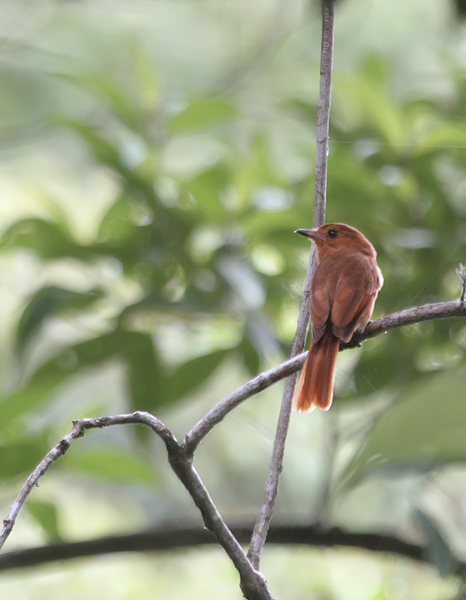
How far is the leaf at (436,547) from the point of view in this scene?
3.11 feet

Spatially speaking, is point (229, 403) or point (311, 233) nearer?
point (229, 403)

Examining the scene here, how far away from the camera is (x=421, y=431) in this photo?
0.53m

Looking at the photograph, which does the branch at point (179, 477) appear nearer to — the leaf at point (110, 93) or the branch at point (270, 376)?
the branch at point (270, 376)

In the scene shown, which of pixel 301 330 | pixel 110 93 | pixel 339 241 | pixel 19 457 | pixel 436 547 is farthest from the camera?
pixel 110 93

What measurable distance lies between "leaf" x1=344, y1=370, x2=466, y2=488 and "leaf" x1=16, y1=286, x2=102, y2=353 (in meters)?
0.99

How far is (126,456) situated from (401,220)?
0.87m

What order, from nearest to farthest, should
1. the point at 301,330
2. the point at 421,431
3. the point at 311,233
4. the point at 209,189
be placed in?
the point at 421,431 → the point at 301,330 → the point at 311,233 → the point at 209,189

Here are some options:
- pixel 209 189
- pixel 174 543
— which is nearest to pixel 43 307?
pixel 209 189

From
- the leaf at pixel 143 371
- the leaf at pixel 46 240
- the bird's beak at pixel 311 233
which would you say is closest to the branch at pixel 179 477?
the bird's beak at pixel 311 233

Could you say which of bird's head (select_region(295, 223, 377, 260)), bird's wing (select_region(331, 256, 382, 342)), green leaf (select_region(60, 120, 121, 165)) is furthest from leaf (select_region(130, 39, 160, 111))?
bird's wing (select_region(331, 256, 382, 342))

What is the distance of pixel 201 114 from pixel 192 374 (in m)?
0.65

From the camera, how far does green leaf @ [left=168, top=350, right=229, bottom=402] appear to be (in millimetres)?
1476

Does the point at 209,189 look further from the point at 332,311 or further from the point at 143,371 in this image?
the point at 332,311

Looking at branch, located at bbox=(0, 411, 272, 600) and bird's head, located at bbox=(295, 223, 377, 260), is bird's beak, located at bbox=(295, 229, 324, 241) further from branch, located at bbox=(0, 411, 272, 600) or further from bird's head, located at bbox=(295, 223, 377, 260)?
branch, located at bbox=(0, 411, 272, 600)
